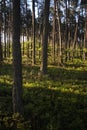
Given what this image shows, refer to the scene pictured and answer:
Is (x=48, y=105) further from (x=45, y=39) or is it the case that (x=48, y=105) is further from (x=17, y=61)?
(x=45, y=39)

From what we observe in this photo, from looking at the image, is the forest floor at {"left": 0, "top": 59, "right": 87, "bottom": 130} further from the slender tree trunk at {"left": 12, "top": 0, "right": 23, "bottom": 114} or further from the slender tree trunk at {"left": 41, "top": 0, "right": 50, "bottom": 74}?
the slender tree trunk at {"left": 41, "top": 0, "right": 50, "bottom": 74}

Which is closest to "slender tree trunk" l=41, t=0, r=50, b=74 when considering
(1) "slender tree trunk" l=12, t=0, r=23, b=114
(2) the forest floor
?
(2) the forest floor

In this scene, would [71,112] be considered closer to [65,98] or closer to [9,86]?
[65,98]

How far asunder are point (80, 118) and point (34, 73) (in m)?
8.91

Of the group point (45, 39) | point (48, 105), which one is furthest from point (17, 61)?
point (45, 39)

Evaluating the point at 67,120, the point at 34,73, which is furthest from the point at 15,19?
the point at 34,73

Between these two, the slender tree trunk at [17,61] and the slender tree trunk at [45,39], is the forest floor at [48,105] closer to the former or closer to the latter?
the slender tree trunk at [17,61]

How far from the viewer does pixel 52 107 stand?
12.8 m

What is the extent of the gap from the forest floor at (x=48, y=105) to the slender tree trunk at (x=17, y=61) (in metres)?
0.60

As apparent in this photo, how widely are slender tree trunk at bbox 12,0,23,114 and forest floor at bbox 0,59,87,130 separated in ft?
1.95

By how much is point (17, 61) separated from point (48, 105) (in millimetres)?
2972

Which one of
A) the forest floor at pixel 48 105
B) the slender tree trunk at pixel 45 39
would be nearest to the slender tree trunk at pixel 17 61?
the forest floor at pixel 48 105

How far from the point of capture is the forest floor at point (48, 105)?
10961 millimetres

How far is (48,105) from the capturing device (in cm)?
1291
